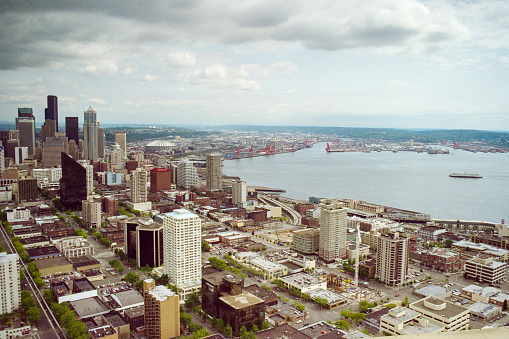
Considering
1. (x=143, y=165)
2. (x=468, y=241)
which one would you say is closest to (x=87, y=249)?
(x=468, y=241)

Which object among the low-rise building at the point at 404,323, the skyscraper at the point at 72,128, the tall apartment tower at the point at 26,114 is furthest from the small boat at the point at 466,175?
the tall apartment tower at the point at 26,114

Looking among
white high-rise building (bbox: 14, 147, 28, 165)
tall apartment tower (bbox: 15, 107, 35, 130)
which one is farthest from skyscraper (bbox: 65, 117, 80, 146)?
white high-rise building (bbox: 14, 147, 28, 165)

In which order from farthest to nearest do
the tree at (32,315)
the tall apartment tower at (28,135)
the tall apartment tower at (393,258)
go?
the tall apartment tower at (28,135), the tall apartment tower at (393,258), the tree at (32,315)

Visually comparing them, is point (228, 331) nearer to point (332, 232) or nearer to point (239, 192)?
point (332, 232)

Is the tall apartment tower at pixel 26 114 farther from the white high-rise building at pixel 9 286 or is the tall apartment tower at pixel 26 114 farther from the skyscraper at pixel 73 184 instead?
the white high-rise building at pixel 9 286

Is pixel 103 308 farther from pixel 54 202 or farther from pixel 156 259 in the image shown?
pixel 54 202

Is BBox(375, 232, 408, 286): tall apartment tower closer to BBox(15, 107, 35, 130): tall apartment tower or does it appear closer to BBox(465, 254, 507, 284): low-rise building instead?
BBox(465, 254, 507, 284): low-rise building

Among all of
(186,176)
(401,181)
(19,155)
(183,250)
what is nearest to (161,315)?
(183,250)
